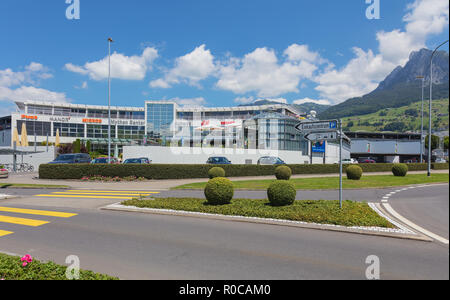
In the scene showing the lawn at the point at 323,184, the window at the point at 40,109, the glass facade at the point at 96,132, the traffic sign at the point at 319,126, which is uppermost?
the window at the point at 40,109

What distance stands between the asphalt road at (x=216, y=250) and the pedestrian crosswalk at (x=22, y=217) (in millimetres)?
235

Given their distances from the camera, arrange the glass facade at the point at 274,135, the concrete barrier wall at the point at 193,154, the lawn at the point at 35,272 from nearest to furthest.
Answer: the lawn at the point at 35,272 → the concrete barrier wall at the point at 193,154 → the glass facade at the point at 274,135

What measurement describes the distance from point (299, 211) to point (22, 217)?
10.2 m

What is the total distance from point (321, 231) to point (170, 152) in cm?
2491

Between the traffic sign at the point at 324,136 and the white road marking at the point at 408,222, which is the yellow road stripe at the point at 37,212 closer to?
the traffic sign at the point at 324,136

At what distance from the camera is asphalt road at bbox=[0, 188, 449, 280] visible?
14.6ft

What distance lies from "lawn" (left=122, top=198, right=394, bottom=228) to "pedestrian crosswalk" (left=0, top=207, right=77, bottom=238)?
2690 millimetres

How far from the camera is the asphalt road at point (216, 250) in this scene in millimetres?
4449

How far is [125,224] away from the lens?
800 centimetres

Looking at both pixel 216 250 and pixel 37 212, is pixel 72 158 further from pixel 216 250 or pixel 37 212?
pixel 216 250

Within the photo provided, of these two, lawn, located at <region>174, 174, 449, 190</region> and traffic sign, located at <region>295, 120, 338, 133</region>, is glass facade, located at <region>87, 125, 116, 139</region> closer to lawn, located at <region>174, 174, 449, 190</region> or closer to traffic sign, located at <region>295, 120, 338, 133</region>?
lawn, located at <region>174, 174, 449, 190</region>

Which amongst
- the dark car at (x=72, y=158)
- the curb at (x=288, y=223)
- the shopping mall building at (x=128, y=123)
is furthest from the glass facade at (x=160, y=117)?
the curb at (x=288, y=223)

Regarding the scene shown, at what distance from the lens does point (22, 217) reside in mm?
9133
